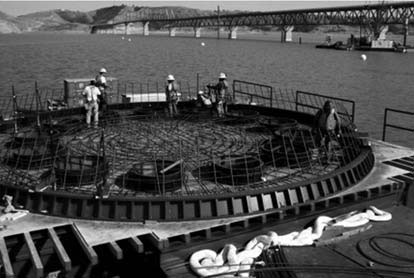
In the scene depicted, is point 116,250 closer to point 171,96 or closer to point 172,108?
point 171,96

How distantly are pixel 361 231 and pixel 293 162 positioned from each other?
175 inches

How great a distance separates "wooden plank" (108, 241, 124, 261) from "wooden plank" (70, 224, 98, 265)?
1.36 feet

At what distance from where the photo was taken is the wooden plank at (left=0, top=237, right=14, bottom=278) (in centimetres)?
927

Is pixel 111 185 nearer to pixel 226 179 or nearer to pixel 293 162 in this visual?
pixel 226 179

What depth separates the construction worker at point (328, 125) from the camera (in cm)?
1603

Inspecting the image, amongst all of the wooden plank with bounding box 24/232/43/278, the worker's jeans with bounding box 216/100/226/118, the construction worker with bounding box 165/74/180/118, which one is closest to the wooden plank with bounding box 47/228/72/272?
the wooden plank with bounding box 24/232/43/278

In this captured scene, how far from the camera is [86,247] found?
10.3 m

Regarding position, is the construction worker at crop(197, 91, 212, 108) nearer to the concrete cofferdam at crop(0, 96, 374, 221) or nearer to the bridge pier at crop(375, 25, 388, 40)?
the concrete cofferdam at crop(0, 96, 374, 221)

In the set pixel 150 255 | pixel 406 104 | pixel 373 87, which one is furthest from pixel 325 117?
pixel 373 87

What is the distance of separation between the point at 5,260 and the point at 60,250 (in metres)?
1.05

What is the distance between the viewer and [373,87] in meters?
61.7

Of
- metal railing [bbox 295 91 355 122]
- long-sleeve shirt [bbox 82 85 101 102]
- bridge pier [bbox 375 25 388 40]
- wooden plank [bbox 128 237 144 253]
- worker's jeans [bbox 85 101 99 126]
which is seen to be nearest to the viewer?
wooden plank [bbox 128 237 144 253]

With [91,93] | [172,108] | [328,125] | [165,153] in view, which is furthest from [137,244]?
[172,108]

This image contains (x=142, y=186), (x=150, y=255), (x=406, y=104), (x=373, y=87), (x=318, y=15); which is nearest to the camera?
(x=150, y=255)
